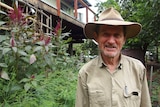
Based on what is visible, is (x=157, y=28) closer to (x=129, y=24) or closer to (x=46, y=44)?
(x=46, y=44)

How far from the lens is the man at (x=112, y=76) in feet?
5.01

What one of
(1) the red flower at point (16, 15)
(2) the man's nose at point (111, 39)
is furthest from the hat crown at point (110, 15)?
(1) the red flower at point (16, 15)

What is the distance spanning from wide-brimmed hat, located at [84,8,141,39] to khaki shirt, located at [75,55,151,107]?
8.3 inches

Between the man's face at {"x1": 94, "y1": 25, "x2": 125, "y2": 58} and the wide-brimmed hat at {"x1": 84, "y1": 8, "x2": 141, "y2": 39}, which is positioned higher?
the wide-brimmed hat at {"x1": 84, "y1": 8, "x2": 141, "y2": 39}

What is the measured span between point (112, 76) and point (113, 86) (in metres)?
0.07

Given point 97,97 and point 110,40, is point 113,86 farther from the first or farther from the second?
point 110,40

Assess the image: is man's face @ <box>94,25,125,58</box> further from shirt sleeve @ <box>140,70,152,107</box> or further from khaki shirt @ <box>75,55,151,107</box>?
shirt sleeve @ <box>140,70,152,107</box>

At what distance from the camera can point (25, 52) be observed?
260 centimetres

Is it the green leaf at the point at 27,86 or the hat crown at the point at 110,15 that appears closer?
the hat crown at the point at 110,15

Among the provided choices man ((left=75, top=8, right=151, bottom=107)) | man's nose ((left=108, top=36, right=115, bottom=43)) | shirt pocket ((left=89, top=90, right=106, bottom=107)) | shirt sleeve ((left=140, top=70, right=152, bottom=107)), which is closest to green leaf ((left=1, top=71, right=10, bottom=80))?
man ((left=75, top=8, right=151, bottom=107))

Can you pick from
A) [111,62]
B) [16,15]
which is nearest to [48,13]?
[16,15]

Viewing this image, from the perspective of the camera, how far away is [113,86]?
1.53 m

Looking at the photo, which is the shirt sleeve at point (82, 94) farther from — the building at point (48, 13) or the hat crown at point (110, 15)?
the building at point (48, 13)

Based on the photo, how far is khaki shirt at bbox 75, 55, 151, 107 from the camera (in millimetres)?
1522
